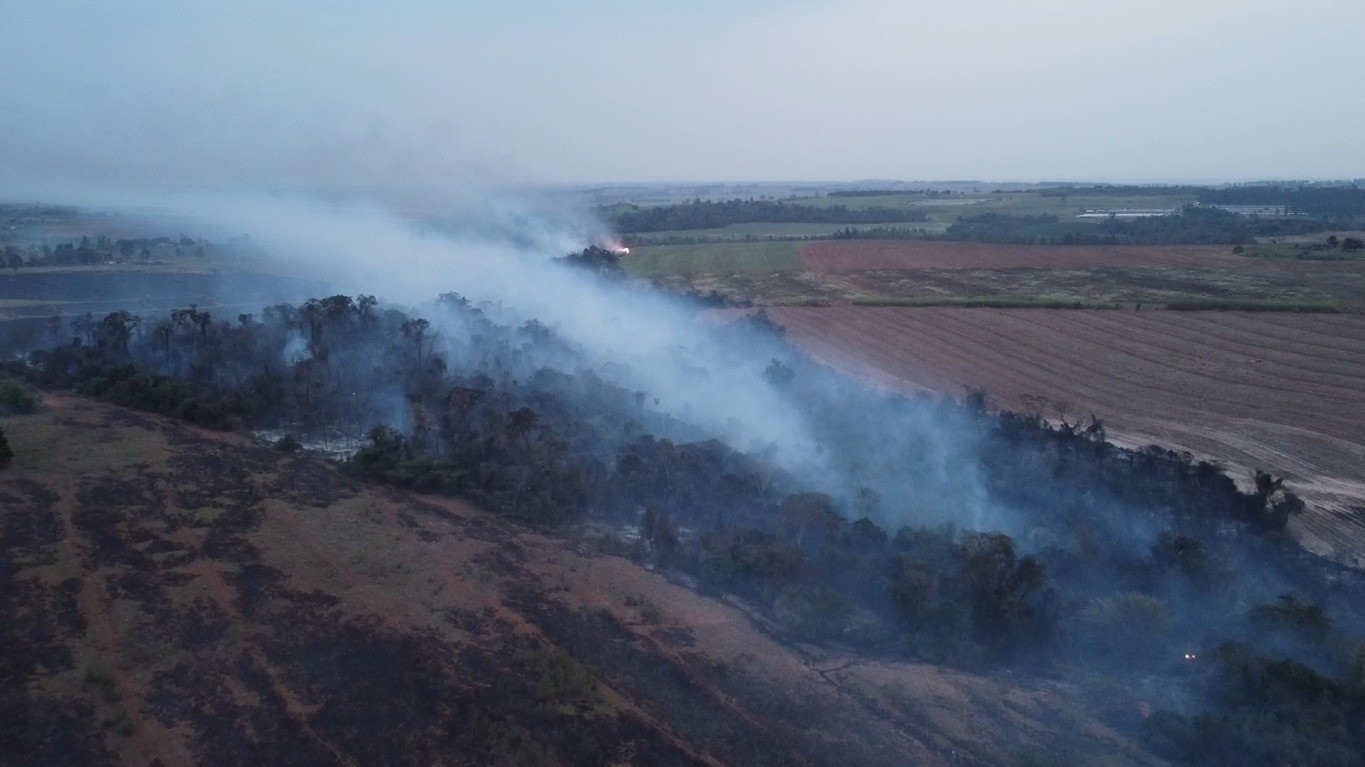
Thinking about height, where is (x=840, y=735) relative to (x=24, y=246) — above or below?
below

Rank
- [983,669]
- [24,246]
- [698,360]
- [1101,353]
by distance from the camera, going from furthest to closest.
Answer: [24,246]
[1101,353]
[698,360]
[983,669]

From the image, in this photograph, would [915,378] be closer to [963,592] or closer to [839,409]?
[839,409]

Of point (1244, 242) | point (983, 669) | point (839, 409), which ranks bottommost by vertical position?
point (983, 669)

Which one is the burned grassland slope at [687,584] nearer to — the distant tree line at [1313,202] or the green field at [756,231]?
the green field at [756,231]

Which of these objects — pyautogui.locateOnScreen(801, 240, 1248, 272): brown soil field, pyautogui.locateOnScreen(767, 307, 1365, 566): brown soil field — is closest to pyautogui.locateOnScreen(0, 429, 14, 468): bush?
pyautogui.locateOnScreen(767, 307, 1365, 566): brown soil field

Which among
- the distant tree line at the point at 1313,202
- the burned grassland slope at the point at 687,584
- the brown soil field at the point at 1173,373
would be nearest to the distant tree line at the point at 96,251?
the burned grassland slope at the point at 687,584

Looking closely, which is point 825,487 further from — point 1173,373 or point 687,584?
point 1173,373

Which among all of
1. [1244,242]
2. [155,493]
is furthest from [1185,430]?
[1244,242]

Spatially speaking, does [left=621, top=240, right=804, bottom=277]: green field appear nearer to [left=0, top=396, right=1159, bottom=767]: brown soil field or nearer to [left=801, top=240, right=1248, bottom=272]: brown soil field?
[left=801, top=240, right=1248, bottom=272]: brown soil field

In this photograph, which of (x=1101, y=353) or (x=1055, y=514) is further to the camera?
(x=1101, y=353)
